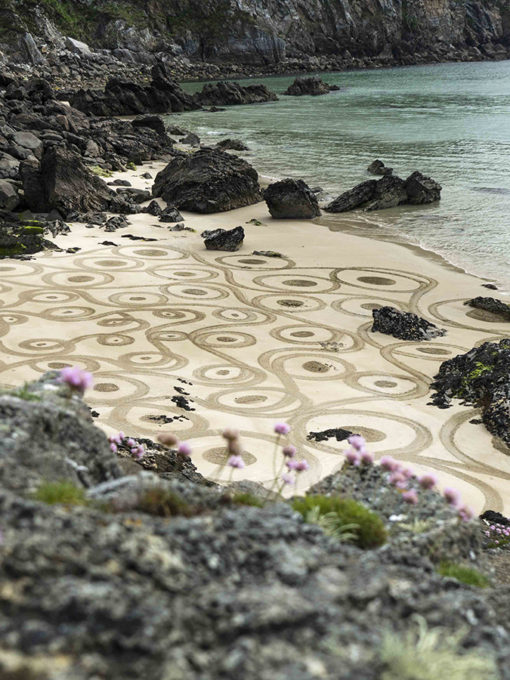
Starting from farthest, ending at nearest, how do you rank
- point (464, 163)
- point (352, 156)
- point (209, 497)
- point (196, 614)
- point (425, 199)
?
point (352, 156)
point (464, 163)
point (425, 199)
point (209, 497)
point (196, 614)

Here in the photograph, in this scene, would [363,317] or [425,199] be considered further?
[425,199]

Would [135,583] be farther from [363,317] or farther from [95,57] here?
[95,57]

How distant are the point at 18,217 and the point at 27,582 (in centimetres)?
2001

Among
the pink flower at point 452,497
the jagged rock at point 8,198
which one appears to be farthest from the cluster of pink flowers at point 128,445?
the jagged rock at point 8,198

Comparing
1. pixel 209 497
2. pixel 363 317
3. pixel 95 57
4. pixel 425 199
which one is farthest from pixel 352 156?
pixel 95 57

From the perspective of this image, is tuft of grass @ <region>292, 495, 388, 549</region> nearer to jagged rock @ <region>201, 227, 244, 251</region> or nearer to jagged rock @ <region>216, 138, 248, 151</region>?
jagged rock @ <region>201, 227, 244, 251</region>

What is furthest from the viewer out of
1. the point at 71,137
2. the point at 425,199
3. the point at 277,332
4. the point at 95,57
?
the point at 95,57

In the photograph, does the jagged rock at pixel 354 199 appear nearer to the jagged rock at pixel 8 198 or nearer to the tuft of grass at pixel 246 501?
the jagged rock at pixel 8 198

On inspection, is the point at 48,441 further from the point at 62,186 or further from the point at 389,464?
the point at 62,186

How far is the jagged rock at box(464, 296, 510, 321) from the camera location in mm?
15383

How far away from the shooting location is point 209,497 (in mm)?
4035

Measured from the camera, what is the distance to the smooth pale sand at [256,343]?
9.70 metres

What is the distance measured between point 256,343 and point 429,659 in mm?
10460

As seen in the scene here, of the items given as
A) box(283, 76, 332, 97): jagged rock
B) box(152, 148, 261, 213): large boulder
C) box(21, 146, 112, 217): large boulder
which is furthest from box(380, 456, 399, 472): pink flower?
box(283, 76, 332, 97): jagged rock
